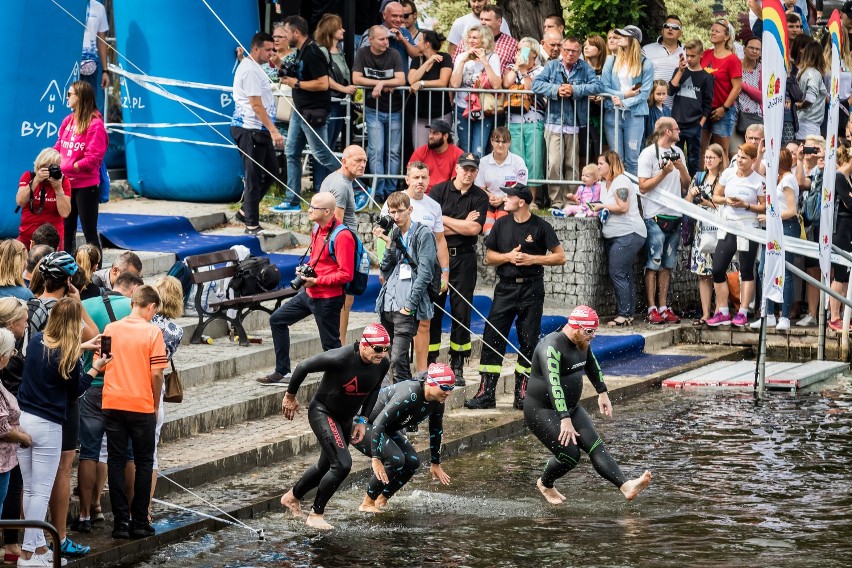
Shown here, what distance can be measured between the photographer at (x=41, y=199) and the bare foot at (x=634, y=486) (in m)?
5.34

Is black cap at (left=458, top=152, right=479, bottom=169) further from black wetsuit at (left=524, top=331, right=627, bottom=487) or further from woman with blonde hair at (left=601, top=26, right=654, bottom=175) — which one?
woman with blonde hair at (left=601, top=26, right=654, bottom=175)

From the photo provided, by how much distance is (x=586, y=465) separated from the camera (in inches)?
492

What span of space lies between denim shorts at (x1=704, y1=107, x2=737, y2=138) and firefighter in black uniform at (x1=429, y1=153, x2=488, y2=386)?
18.5 feet

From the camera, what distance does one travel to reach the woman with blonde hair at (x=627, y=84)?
57.4ft

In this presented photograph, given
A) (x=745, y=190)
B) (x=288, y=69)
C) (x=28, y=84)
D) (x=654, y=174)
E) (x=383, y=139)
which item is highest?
(x=288, y=69)

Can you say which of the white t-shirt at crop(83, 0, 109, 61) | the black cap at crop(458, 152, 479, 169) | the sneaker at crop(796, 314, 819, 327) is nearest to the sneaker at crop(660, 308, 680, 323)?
the sneaker at crop(796, 314, 819, 327)

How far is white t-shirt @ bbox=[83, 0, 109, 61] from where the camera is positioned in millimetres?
16844

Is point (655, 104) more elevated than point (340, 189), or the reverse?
point (655, 104)

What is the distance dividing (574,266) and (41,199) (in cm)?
→ 701

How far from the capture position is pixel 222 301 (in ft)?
46.3

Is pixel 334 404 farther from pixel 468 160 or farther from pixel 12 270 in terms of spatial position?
pixel 468 160

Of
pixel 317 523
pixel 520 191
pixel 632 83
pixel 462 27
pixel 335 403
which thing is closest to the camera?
pixel 317 523

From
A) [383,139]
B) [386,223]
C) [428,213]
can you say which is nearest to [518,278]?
[428,213]

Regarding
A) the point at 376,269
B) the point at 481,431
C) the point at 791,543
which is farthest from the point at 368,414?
the point at 376,269
